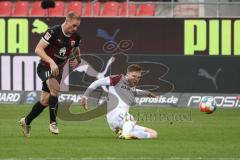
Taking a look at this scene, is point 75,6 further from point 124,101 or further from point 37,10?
point 124,101

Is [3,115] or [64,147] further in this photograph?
[3,115]

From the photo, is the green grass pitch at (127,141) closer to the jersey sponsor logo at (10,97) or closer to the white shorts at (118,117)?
the white shorts at (118,117)

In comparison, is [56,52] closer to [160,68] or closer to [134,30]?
[160,68]

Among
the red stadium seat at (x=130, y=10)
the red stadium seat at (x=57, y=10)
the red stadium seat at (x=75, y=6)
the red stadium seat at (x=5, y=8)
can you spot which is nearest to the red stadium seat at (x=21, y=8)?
the red stadium seat at (x=5, y=8)

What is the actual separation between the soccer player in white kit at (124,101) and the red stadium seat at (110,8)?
13.5 m

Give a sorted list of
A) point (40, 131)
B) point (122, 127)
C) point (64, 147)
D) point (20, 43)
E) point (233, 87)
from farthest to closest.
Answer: point (20, 43) → point (233, 87) → point (40, 131) → point (122, 127) → point (64, 147)

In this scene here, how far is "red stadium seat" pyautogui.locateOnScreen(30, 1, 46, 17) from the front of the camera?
1086 inches

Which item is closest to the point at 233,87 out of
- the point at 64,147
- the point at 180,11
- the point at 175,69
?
the point at 175,69

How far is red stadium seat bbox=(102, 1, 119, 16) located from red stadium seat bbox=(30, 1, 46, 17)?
→ 2.12 metres

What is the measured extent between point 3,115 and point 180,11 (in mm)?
9016

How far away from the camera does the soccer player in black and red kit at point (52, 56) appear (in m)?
13.9

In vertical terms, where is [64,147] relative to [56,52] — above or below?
below

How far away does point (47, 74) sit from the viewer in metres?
14.2

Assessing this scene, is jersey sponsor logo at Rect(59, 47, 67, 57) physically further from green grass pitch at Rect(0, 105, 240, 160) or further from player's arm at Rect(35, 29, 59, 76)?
green grass pitch at Rect(0, 105, 240, 160)
